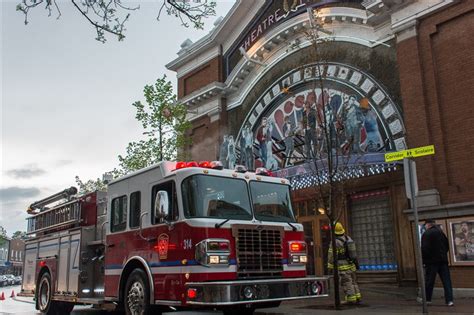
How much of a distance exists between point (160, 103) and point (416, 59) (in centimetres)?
971

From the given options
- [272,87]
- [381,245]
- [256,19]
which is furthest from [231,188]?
[256,19]

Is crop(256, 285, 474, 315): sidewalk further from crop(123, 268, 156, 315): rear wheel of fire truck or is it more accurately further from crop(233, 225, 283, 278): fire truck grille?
crop(123, 268, 156, 315): rear wheel of fire truck

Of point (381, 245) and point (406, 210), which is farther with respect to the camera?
point (381, 245)

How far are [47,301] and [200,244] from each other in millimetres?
A: 6781

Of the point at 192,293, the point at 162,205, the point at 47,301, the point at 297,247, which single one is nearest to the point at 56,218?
the point at 47,301

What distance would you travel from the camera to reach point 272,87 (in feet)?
62.2

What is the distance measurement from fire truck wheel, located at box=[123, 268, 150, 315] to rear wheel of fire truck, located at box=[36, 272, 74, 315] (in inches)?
162

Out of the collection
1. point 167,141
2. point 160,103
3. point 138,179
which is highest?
point 160,103

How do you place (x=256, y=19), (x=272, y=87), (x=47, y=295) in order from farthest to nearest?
(x=256, y=19) → (x=272, y=87) → (x=47, y=295)

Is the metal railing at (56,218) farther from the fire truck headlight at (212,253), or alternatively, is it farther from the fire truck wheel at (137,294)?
the fire truck headlight at (212,253)

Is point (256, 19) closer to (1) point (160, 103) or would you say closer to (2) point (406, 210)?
(1) point (160, 103)

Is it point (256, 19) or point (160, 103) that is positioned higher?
point (256, 19)

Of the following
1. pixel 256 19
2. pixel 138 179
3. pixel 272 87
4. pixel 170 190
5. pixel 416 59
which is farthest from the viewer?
pixel 256 19

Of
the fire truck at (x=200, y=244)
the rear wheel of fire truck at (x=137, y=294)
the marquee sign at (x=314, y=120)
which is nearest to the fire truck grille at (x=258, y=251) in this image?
the fire truck at (x=200, y=244)
